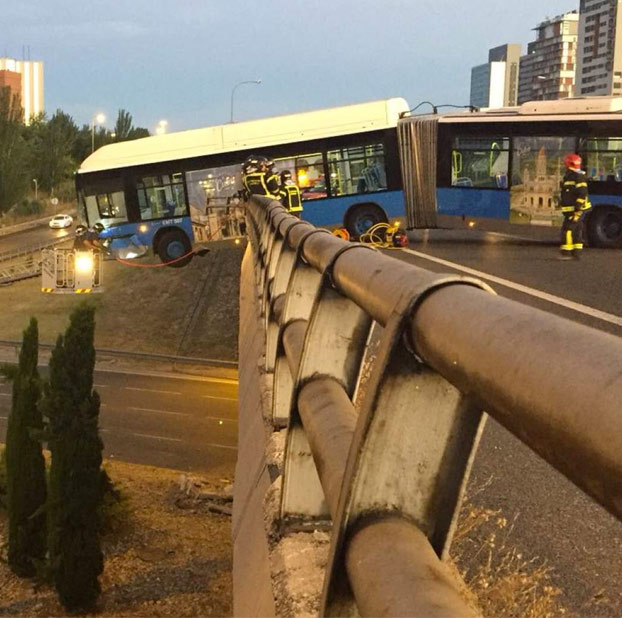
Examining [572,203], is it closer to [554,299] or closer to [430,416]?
[554,299]

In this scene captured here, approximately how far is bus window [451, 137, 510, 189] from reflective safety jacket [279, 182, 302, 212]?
24.9 feet

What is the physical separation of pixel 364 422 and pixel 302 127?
83.3ft

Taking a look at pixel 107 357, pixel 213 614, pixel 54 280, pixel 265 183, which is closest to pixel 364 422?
pixel 265 183

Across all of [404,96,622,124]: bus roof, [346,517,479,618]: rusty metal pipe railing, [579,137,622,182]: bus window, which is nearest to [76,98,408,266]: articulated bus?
[404,96,622,124]: bus roof

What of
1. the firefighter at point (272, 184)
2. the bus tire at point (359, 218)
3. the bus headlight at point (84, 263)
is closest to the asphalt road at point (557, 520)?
the firefighter at point (272, 184)

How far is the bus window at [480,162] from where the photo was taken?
24.1m

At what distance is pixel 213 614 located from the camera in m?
22.4

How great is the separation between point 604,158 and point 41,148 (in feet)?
277

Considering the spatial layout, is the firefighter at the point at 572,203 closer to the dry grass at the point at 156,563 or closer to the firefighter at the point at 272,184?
the firefighter at the point at 272,184

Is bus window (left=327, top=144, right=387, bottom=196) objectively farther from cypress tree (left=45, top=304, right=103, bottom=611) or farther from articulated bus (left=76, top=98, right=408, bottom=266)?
cypress tree (left=45, top=304, right=103, bottom=611)

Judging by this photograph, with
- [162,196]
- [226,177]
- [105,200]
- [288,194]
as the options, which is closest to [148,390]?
[105,200]

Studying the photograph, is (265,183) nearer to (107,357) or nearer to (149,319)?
(107,357)

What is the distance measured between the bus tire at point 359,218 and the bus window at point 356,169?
17.2 inches

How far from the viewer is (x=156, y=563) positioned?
25938 millimetres
